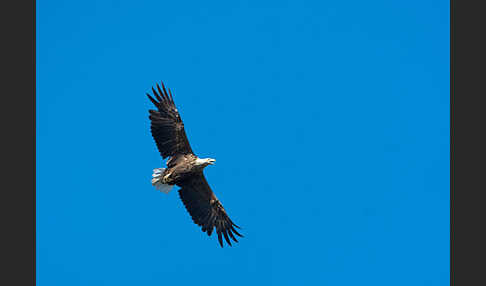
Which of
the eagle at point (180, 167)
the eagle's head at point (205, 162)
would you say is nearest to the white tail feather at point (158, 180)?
the eagle at point (180, 167)

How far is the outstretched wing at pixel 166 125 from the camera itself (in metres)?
16.5

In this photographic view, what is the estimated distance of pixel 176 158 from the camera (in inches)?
657

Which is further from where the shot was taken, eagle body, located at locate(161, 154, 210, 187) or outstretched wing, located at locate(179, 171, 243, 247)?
outstretched wing, located at locate(179, 171, 243, 247)

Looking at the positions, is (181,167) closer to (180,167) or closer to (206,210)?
(180,167)

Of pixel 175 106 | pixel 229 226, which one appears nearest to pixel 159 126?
pixel 175 106

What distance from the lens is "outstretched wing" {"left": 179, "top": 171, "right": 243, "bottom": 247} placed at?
1722 centimetres

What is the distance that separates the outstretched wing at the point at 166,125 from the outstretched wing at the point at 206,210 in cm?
117

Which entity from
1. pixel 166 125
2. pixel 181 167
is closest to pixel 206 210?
pixel 181 167

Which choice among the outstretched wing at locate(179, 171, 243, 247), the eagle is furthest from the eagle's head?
the outstretched wing at locate(179, 171, 243, 247)

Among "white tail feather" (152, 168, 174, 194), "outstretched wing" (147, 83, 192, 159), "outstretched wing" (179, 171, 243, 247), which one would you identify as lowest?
"outstretched wing" (179, 171, 243, 247)

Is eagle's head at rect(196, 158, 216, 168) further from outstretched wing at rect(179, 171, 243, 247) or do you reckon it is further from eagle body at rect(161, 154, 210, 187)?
outstretched wing at rect(179, 171, 243, 247)

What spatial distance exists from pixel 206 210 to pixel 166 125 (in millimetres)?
2376

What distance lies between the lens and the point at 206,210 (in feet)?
56.9

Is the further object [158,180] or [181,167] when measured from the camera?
[158,180]
